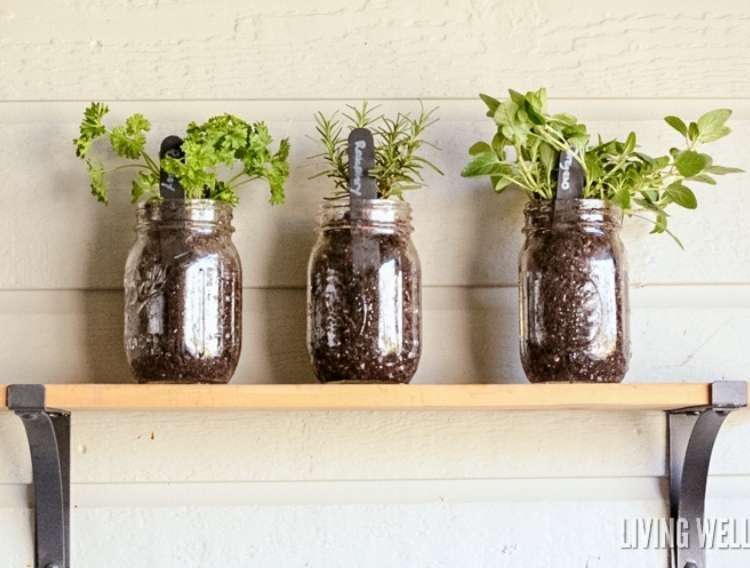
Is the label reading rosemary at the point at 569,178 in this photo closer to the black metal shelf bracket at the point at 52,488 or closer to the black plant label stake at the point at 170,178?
the black plant label stake at the point at 170,178

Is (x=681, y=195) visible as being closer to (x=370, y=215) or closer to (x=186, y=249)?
(x=370, y=215)

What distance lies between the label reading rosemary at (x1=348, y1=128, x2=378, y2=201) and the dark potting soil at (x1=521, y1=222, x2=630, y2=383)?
0.19 metres

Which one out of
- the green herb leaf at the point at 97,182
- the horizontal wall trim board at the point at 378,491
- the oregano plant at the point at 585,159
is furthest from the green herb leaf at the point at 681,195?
the green herb leaf at the point at 97,182

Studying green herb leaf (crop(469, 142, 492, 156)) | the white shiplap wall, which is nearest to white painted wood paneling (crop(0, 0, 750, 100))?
the white shiplap wall

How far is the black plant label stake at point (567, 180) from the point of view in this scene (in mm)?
1093

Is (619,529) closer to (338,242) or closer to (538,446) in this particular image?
(538,446)

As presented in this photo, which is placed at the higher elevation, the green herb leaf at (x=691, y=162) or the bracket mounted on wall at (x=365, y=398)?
the green herb leaf at (x=691, y=162)

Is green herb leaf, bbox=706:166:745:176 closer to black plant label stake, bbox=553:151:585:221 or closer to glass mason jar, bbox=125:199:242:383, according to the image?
black plant label stake, bbox=553:151:585:221

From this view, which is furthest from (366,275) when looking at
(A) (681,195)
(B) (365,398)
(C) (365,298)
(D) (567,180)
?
(A) (681,195)

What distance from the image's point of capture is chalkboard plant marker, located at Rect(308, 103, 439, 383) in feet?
3.44

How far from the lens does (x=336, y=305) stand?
3.48 feet

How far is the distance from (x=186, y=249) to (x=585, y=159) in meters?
0.42

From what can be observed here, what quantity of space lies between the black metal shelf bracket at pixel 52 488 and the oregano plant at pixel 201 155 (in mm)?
251

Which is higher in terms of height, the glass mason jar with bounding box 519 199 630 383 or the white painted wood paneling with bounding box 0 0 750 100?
the white painted wood paneling with bounding box 0 0 750 100
